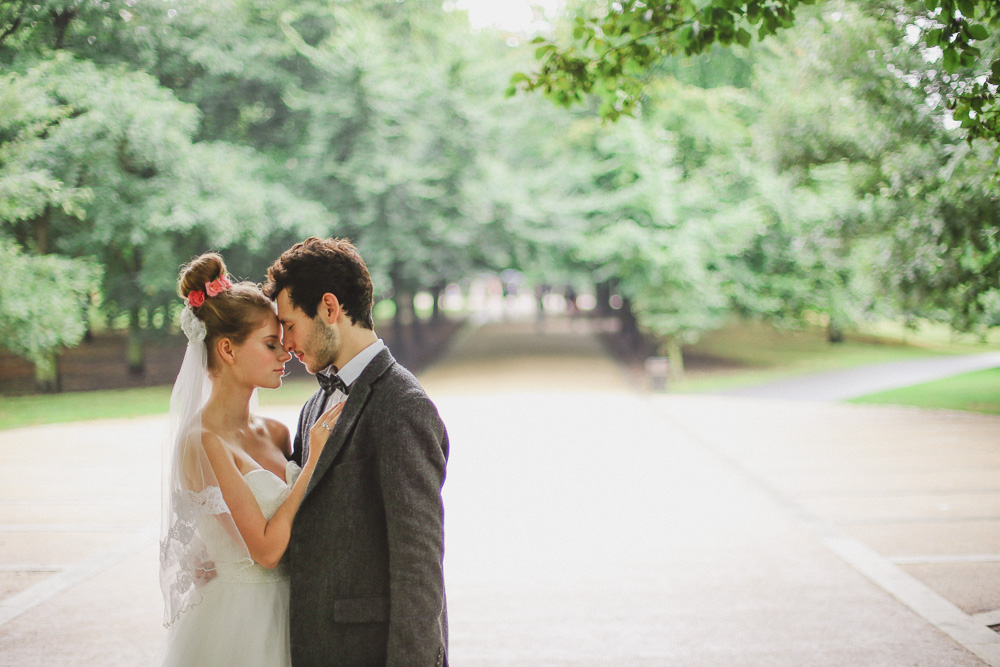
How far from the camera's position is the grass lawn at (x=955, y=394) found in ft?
30.8

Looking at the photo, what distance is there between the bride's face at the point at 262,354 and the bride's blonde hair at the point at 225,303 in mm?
21

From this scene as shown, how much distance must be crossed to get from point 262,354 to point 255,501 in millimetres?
462

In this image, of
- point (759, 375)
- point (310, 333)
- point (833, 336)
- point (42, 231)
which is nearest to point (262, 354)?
point (310, 333)

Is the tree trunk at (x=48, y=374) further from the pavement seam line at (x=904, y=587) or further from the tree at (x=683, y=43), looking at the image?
the pavement seam line at (x=904, y=587)

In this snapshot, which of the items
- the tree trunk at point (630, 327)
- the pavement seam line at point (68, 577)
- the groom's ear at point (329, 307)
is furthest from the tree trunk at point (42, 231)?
the tree trunk at point (630, 327)

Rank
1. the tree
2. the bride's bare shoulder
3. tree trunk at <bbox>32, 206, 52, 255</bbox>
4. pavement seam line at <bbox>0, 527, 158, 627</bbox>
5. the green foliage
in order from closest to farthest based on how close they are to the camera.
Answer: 1. the bride's bare shoulder
2. the tree
3. pavement seam line at <bbox>0, 527, 158, 627</bbox>
4. the green foliage
5. tree trunk at <bbox>32, 206, 52, 255</bbox>

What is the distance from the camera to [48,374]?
7223mm

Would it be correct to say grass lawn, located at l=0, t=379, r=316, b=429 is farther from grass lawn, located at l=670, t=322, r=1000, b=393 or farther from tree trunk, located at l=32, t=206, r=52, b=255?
grass lawn, located at l=670, t=322, r=1000, b=393

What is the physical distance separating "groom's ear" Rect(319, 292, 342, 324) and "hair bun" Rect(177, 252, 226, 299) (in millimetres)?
474

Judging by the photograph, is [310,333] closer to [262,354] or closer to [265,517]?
[262,354]

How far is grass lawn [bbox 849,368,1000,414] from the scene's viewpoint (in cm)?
939

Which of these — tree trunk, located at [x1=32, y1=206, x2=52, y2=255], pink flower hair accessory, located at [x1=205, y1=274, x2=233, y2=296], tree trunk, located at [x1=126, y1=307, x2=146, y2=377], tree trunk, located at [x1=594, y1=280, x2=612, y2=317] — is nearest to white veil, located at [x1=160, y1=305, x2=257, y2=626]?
pink flower hair accessory, located at [x1=205, y1=274, x2=233, y2=296]

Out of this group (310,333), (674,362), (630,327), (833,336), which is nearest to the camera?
(310,333)

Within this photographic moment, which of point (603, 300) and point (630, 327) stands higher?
point (603, 300)
